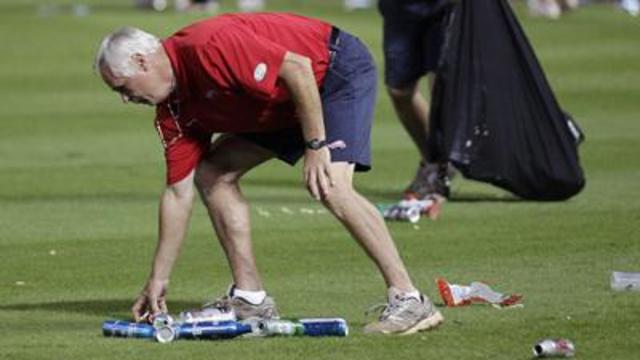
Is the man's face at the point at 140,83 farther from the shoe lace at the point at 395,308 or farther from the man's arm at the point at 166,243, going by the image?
the shoe lace at the point at 395,308

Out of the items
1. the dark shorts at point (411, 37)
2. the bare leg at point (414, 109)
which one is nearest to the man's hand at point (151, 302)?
the dark shorts at point (411, 37)

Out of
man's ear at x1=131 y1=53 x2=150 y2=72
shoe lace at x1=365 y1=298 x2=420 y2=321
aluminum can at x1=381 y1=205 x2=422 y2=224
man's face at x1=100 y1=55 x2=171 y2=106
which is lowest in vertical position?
aluminum can at x1=381 y1=205 x2=422 y2=224

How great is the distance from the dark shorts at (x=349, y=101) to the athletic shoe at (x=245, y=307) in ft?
2.79

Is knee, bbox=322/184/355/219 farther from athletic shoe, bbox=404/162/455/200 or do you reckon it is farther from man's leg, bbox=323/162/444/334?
athletic shoe, bbox=404/162/455/200

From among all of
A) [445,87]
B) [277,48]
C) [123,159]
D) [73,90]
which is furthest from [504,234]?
[73,90]

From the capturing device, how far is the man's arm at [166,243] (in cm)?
1023

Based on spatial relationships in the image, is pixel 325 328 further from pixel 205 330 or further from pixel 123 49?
pixel 123 49

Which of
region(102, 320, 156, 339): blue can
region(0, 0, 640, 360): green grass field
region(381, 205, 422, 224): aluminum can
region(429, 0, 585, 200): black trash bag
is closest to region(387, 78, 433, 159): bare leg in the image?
region(0, 0, 640, 360): green grass field

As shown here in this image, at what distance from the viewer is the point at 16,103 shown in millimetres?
25781

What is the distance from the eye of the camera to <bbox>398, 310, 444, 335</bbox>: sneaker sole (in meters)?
10.1

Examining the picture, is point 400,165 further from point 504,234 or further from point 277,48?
point 277,48

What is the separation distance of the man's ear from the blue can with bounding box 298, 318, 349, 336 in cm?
139

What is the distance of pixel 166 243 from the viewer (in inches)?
406

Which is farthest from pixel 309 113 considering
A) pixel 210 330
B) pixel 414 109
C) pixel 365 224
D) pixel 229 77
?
pixel 414 109
